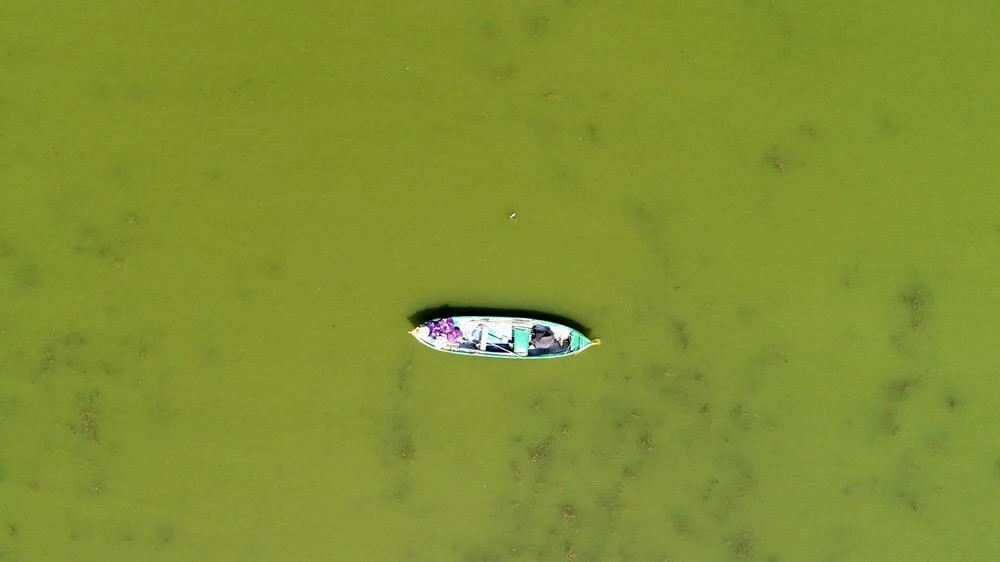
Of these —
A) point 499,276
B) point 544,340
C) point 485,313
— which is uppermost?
point 499,276

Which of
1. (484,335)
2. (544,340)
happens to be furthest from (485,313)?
(544,340)

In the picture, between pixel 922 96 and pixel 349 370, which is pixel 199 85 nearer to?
pixel 349 370

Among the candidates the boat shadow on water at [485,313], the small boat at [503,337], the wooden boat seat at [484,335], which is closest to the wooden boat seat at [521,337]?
the small boat at [503,337]

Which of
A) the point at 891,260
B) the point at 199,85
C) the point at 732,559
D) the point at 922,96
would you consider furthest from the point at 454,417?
the point at 922,96

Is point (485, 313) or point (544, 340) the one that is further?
point (485, 313)

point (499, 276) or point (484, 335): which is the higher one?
point (499, 276)

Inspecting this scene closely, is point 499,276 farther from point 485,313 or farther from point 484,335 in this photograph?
point 484,335
